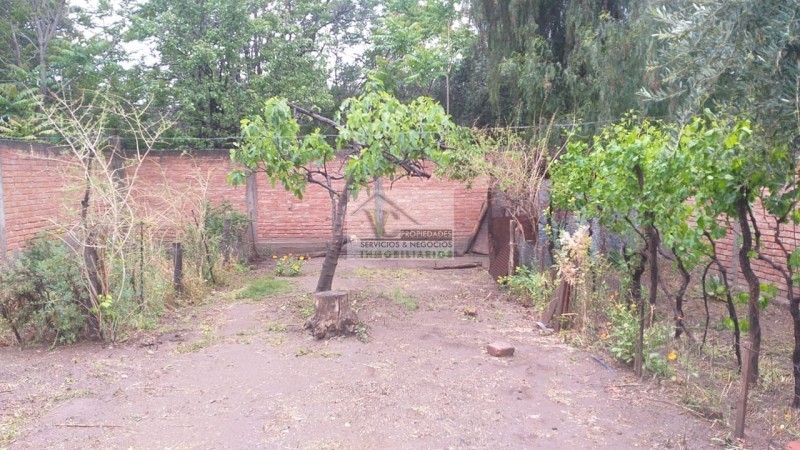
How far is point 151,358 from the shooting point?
4.53 metres

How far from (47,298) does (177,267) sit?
1.79 meters

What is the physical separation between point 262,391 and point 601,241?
445 cm

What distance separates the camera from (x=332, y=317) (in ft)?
16.5

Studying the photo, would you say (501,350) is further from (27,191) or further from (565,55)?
(565,55)

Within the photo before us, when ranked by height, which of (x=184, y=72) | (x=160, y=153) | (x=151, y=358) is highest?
(x=184, y=72)

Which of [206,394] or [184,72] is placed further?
[184,72]

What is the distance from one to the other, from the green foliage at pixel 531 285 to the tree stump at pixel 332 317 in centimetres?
221

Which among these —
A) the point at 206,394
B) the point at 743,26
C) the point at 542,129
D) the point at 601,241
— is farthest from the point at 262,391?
the point at 542,129

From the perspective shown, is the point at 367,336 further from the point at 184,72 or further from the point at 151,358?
the point at 184,72

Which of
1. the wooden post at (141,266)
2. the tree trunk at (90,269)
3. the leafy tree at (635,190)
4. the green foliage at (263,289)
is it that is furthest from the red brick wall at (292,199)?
the leafy tree at (635,190)

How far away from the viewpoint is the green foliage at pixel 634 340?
153 inches

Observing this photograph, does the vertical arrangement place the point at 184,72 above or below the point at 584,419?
above

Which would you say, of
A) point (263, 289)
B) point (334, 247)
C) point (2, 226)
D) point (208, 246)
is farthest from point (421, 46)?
point (2, 226)

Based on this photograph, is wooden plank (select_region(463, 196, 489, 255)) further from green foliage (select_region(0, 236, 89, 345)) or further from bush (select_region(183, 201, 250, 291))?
green foliage (select_region(0, 236, 89, 345))
